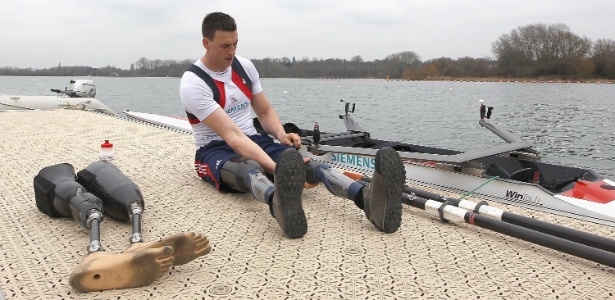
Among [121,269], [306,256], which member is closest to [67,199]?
[121,269]

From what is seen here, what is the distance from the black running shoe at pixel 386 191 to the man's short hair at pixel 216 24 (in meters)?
1.48

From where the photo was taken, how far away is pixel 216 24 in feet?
12.2

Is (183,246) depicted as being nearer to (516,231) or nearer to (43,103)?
(516,231)

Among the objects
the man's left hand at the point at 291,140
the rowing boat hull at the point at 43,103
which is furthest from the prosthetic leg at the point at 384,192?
the rowing boat hull at the point at 43,103

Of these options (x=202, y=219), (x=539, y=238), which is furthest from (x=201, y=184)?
(x=539, y=238)

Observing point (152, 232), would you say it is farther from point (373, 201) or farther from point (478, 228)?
point (478, 228)

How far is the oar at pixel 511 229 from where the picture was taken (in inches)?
109

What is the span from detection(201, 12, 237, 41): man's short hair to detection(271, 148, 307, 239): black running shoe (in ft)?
3.95

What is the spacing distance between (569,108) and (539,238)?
32875mm

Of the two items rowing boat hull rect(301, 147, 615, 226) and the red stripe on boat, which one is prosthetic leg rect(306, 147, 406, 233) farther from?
the red stripe on boat

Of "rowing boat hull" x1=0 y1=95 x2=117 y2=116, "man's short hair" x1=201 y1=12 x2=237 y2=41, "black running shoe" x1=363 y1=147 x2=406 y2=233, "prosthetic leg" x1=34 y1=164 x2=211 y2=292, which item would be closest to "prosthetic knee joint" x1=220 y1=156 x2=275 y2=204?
"black running shoe" x1=363 y1=147 x2=406 y2=233

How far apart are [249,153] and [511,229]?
6.12ft

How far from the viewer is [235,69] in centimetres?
429

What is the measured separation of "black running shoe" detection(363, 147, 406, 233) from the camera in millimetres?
3113
